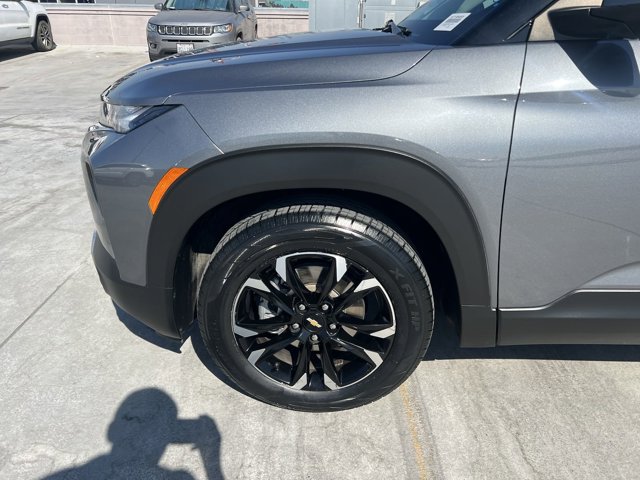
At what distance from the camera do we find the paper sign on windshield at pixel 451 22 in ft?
6.07

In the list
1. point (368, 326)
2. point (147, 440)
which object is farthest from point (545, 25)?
point (147, 440)

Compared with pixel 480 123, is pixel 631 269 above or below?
below

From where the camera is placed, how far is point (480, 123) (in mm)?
1596

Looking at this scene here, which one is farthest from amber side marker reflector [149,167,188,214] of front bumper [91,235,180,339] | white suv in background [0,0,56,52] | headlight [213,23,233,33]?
white suv in background [0,0,56,52]

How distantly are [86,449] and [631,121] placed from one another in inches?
89.6

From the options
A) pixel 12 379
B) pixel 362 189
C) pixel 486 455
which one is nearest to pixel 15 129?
pixel 12 379

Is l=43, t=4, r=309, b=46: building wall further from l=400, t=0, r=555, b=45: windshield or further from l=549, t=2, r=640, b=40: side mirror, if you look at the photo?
l=549, t=2, r=640, b=40: side mirror

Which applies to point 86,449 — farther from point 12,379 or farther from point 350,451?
point 350,451

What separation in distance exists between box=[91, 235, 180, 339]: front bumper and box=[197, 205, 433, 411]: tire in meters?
0.14

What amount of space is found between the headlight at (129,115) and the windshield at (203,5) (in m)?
9.10

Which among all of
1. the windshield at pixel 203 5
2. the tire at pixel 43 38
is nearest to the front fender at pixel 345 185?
the windshield at pixel 203 5

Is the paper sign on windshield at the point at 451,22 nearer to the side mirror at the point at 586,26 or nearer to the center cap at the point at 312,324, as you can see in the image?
the side mirror at the point at 586,26

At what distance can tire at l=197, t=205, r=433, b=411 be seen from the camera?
5.83 ft

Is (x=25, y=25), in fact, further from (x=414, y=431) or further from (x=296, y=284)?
(x=414, y=431)
